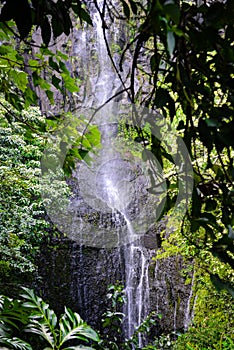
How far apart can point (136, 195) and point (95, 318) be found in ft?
5.18

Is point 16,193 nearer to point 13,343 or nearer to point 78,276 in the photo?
point 78,276

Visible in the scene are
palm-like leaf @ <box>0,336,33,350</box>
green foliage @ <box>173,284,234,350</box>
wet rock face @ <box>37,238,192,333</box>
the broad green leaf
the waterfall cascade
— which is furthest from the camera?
the waterfall cascade

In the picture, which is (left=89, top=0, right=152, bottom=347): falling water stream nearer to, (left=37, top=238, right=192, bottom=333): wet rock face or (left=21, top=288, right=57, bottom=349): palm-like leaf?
(left=37, top=238, right=192, bottom=333): wet rock face

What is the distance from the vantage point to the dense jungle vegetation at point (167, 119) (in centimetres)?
42

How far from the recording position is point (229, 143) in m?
0.42

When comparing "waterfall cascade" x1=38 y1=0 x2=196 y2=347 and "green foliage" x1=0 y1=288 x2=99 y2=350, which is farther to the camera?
"waterfall cascade" x1=38 y1=0 x2=196 y2=347

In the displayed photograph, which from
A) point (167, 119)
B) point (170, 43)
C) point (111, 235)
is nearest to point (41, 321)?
point (167, 119)

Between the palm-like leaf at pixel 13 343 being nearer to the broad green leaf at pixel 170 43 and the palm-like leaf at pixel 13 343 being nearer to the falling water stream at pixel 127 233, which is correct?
the broad green leaf at pixel 170 43

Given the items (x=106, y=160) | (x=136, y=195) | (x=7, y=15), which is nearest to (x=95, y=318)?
(x=136, y=195)

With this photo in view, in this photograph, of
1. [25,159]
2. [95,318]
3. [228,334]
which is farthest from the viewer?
[95,318]

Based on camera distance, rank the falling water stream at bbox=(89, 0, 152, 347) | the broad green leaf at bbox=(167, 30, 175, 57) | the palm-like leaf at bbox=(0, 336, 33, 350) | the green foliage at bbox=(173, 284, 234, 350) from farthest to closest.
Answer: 1. the falling water stream at bbox=(89, 0, 152, 347)
2. the green foliage at bbox=(173, 284, 234, 350)
3. the palm-like leaf at bbox=(0, 336, 33, 350)
4. the broad green leaf at bbox=(167, 30, 175, 57)

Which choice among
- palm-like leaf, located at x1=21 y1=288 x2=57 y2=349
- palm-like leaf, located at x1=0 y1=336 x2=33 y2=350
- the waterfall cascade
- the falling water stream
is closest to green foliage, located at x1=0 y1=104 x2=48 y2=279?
the waterfall cascade

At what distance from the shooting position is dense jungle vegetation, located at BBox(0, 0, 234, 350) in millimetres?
422

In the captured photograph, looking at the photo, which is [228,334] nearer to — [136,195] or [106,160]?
[136,195]
